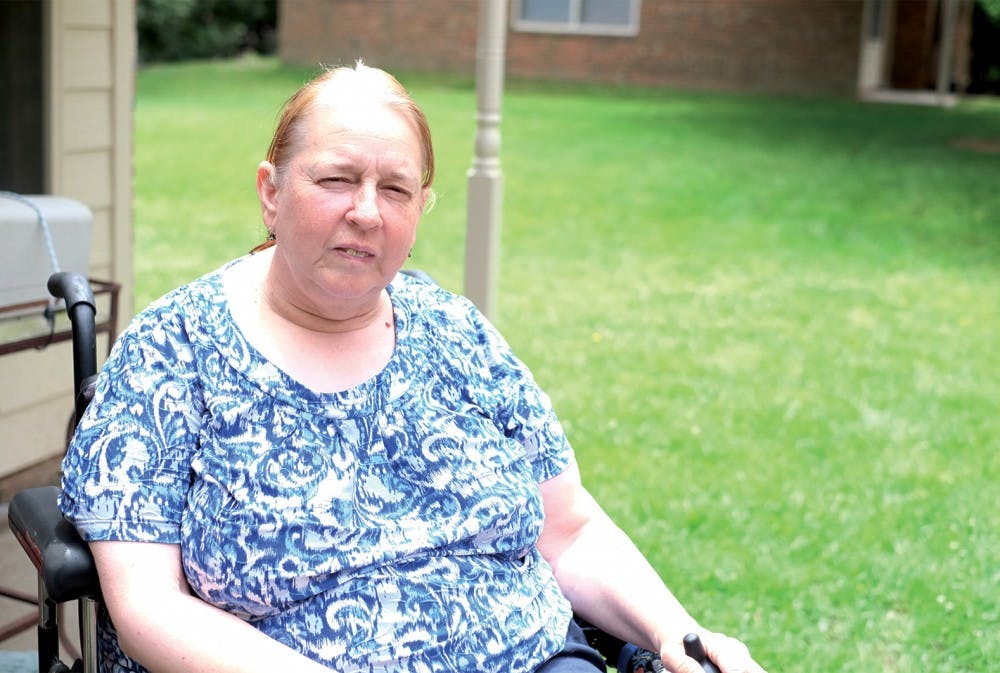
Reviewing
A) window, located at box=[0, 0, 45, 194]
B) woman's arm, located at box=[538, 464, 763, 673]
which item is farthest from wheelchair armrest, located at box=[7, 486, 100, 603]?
window, located at box=[0, 0, 45, 194]

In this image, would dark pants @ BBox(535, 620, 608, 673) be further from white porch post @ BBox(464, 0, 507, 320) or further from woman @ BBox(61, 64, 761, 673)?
white porch post @ BBox(464, 0, 507, 320)

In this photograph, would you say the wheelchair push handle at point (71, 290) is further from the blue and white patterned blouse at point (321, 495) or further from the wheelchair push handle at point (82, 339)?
the blue and white patterned blouse at point (321, 495)

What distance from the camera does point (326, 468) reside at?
71.4 inches

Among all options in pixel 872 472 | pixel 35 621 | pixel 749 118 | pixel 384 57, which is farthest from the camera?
pixel 384 57

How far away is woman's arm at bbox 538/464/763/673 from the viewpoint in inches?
79.4

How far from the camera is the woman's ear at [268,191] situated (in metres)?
1.92

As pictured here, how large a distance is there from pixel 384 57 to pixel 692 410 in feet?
63.9

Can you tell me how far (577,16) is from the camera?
77.8 feet

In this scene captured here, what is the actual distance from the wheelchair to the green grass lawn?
0.49 meters

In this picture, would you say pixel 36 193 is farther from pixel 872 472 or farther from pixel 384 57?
pixel 384 57

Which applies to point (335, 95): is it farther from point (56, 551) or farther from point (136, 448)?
point (56, 551)

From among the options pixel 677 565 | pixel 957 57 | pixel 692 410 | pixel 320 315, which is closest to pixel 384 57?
pixel 957 57

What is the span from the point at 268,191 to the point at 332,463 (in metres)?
0.44

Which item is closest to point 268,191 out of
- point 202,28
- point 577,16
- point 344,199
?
point 344,199
